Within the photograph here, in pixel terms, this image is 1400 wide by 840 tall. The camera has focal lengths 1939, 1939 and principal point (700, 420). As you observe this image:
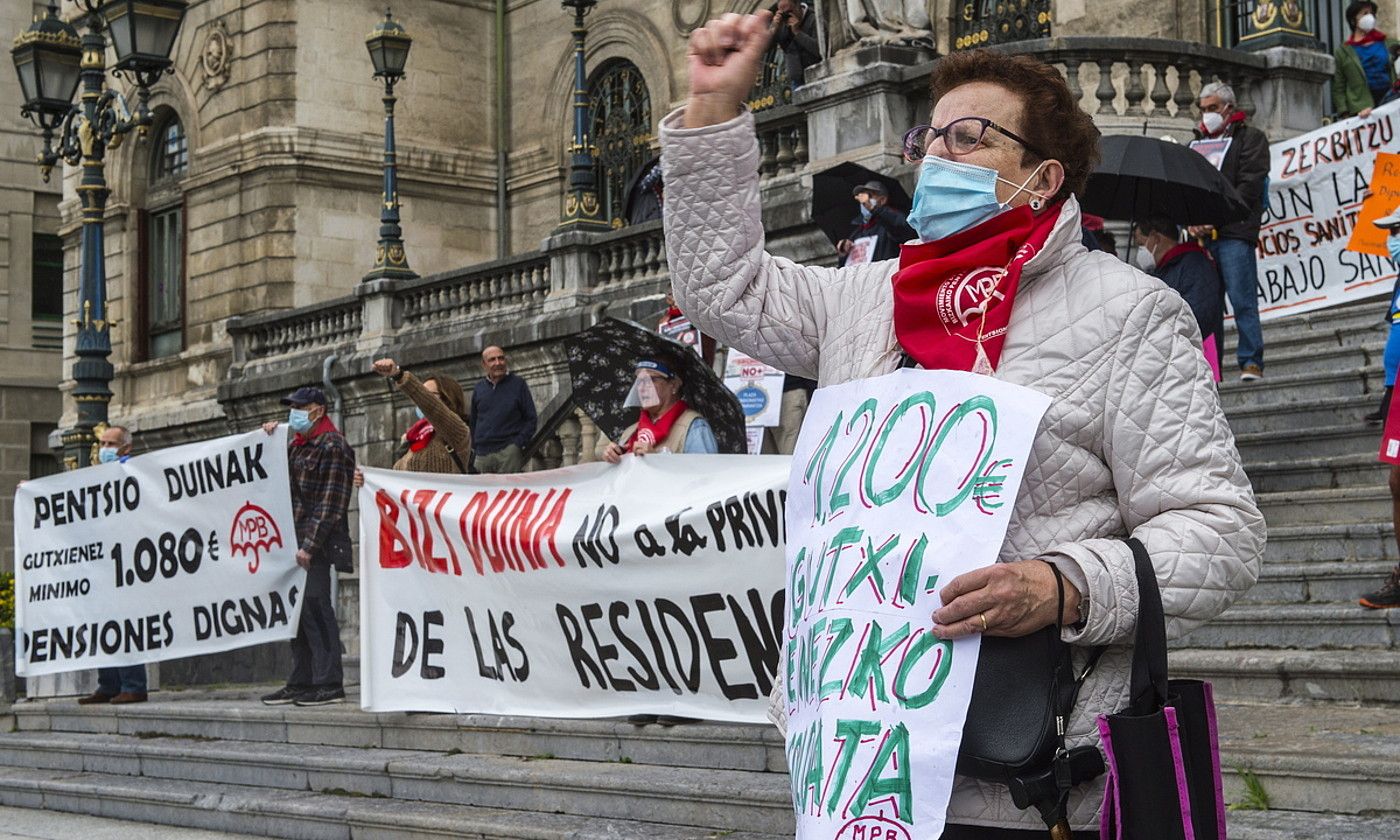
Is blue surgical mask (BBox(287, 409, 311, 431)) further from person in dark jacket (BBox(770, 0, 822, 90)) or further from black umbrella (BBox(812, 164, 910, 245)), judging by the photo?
person in dark jacket (BBox(770, 0, 822, 90))

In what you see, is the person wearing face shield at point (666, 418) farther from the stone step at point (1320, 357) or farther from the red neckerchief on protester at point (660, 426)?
the stone step at point (1320, 357)

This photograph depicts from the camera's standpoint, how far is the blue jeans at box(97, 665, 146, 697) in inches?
509

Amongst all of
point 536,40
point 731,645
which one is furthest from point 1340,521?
point 536,40

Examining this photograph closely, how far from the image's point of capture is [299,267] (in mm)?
27859

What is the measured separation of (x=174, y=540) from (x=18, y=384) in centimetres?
2519

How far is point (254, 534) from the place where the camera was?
1156cm

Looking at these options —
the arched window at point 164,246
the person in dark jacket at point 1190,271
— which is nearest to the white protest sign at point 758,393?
the person in dark jacket at point 1190,271

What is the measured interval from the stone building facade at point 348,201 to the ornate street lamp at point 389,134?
0.33 meters

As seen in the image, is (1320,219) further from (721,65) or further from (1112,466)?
(1112,466)

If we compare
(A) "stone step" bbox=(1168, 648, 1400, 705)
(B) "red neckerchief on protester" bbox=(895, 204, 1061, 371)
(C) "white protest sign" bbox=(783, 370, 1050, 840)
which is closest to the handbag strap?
(C) "white protest sign" bbox=(783, 370, 1050, 840)

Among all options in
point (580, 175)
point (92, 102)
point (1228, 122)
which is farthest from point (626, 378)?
point (580, 175)

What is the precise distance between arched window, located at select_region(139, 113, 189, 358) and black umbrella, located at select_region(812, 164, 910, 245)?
1941 centimetres

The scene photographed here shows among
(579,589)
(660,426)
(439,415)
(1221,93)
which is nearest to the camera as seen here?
(579,589)

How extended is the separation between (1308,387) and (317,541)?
18.8 ft
